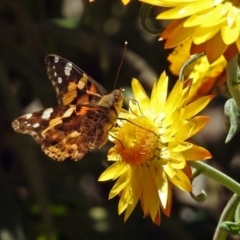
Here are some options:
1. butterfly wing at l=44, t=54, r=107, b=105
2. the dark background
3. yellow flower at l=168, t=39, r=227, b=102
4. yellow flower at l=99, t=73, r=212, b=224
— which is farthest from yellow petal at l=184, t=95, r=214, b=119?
the dark background

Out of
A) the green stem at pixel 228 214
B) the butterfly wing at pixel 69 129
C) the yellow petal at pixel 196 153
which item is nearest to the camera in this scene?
the yellow petal at pixel 196 153

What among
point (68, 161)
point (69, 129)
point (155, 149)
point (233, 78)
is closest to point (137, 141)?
point (155, 149)

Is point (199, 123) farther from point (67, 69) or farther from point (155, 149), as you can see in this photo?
point (67, 69)

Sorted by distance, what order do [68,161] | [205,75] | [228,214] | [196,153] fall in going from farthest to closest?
1. [68,161]
2. [205,75]
3. [228,214]
4. [196,153]

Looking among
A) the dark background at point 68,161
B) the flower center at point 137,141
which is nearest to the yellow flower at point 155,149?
the flower center at point 137,141

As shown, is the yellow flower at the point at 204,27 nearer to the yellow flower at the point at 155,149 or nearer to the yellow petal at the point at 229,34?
the yellow petal at the point at 229,34
